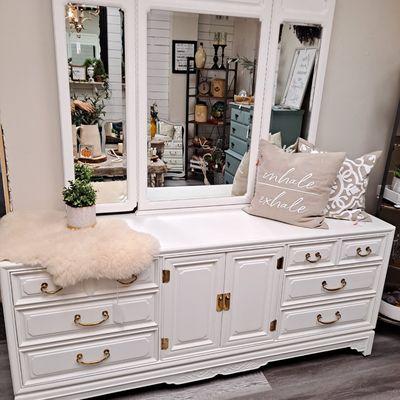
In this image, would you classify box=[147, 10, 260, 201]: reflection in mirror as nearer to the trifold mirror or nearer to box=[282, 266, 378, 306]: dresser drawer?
the trifold mirror

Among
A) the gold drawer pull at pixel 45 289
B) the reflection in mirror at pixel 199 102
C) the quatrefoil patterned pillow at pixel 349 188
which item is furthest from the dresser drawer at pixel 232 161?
the gold drawer pull at pixel 45 289

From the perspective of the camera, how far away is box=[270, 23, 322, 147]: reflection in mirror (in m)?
2.13

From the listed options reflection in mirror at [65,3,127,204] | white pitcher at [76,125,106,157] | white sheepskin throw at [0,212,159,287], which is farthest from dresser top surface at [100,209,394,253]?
white pitcher at [76,125,106,157]

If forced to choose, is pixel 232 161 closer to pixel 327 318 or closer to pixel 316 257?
pixel 316 257

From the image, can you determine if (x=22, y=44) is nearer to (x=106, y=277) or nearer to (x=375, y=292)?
(x=106, y=277)

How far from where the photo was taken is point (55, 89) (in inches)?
Answer: 73.4

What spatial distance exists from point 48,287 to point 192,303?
0.64 meters

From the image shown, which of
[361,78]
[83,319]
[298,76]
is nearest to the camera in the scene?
[83,319]

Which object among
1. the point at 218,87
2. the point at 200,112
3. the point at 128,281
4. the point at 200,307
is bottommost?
the point at 200,307

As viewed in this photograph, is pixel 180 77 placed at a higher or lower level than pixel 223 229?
higher

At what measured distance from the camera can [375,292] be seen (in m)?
2.26

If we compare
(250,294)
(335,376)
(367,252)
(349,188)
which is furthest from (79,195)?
(335,376)

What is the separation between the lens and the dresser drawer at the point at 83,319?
169cm

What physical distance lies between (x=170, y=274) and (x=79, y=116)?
32.8 inches
